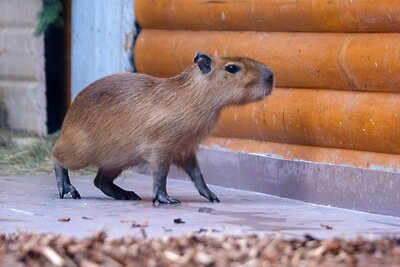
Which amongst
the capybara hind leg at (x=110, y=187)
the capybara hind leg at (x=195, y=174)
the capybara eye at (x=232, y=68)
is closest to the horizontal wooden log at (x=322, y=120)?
the capybara eye at (x=232, y=68)

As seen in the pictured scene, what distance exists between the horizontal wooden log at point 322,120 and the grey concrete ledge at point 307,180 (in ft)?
0.49

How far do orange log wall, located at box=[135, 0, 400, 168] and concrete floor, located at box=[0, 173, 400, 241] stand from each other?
0.41 meters

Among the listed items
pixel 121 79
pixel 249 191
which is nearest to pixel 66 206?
pixel 121 79

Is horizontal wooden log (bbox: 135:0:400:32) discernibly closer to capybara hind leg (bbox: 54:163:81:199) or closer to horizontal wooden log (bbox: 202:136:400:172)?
horizontal wooden log (bbox: 202:136:400:172)

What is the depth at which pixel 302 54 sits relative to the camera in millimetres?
7160

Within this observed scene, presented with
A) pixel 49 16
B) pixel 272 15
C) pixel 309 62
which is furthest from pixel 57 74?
pixel 309 62

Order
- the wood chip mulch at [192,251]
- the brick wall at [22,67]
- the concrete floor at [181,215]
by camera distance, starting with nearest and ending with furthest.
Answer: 1. the wood chip mulch at [192,251]
2. the concrete floor at [181,215]
3. the brick wall at [22,67]

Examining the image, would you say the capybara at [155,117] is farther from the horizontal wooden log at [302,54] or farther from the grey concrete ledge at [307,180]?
the grey concrete ledge at [307,180]

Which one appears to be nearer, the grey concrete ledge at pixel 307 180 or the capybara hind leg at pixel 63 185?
the grey concrete ledge at pixel 307 180

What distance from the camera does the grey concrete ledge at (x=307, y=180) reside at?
21.0ft

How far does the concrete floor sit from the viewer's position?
5473 millimetres

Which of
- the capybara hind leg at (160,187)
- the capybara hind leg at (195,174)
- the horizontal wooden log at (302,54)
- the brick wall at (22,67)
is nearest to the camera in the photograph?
the horizontal wooden log at (302,54)

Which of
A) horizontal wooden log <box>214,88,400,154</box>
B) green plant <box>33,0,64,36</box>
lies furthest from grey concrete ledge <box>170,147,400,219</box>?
green plant <box>33,0,64,36</box>

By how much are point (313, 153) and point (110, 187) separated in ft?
4.18
